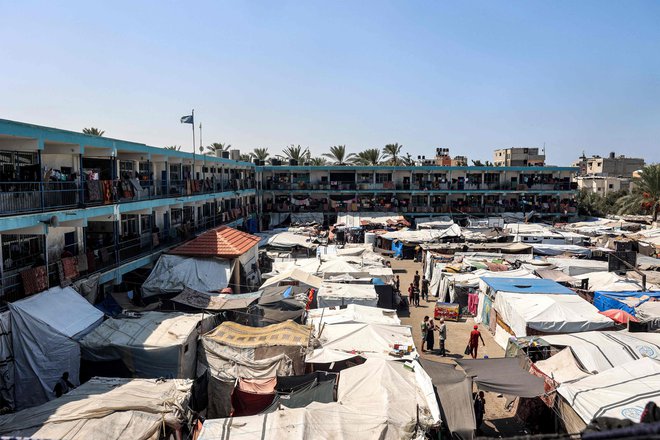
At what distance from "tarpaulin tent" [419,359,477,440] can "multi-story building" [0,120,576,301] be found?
→ 11.3 meters

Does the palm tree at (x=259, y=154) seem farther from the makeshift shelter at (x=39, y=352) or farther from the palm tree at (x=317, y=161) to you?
the makeshift shelter at (x=39, y=352)

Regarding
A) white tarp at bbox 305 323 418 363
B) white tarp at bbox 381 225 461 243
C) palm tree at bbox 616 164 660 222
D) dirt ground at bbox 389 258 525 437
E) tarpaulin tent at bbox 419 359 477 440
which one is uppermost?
palm tree at bbox 616 164 660 222

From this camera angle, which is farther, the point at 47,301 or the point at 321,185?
the point at 321,185

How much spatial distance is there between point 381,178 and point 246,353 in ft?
144

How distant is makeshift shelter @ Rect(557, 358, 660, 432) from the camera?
9.46 meters

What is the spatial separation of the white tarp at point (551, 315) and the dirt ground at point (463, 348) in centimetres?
149

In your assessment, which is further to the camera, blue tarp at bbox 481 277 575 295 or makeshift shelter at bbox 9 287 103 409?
blue tarp at bbox 481 277 575 295

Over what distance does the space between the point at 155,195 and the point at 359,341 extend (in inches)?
595

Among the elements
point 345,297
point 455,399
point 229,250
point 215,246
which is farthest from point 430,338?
point 215,246

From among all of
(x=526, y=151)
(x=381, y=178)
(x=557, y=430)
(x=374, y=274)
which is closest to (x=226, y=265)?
(x=374, y=274)

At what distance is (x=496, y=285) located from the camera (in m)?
20.5

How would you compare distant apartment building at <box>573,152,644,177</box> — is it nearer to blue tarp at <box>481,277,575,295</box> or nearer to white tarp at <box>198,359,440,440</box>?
blue tarp at <box>481,277,575,295</box>

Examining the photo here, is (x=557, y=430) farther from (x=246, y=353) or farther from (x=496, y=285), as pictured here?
(x=496, y=285)

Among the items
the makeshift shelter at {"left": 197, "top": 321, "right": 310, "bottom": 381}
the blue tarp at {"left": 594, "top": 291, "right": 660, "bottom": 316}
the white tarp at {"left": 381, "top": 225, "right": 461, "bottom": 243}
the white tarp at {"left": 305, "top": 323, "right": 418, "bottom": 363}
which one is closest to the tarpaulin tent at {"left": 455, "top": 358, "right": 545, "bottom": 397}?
the white tarp at {"left": 305, "top": 323, "right": 418, "bottom": 363}
